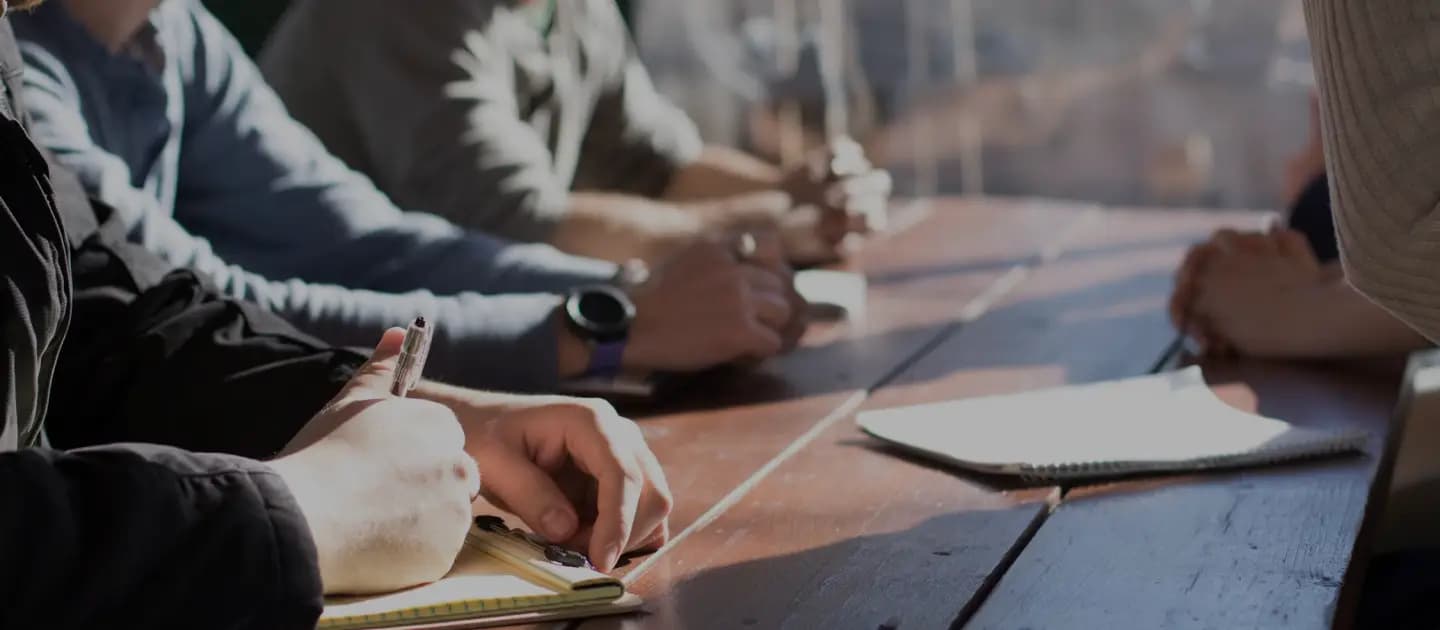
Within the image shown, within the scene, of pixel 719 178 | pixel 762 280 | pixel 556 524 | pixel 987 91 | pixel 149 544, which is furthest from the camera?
pixel 987 91

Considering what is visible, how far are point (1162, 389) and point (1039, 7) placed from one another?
3056 mm

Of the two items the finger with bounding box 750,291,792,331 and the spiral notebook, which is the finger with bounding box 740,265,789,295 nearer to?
the finger with bounding box 750,291,792,331

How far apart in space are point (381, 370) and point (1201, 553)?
43cm

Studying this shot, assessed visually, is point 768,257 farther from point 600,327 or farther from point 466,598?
point 466,598

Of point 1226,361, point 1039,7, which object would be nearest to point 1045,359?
point 1226,361

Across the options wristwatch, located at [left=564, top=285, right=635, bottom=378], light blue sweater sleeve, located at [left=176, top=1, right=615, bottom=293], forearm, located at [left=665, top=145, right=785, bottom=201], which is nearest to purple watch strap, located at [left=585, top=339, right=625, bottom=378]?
wristwatch, located at [left=564, top=285, right=635, bottom=378]

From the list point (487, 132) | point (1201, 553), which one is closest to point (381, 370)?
point (1201, 553)

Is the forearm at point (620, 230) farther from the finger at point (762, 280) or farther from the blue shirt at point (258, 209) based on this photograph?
the finger at point (762, 280)

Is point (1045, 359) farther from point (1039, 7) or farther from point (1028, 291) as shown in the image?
point (1039, 7)

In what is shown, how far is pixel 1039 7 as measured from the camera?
13.7ft

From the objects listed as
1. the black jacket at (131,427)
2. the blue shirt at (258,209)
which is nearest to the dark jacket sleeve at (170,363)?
the black jacket at (131,427)

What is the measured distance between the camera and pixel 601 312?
1.39 m

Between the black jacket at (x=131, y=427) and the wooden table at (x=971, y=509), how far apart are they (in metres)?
0.17

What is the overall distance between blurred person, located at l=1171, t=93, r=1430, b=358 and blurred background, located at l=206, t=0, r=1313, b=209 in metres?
2.53
